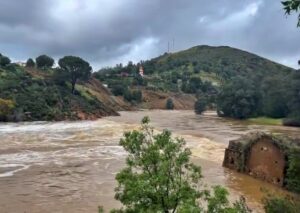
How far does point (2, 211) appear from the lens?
A: 24.2 meters

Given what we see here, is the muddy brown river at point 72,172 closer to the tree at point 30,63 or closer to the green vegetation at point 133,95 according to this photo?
the tree at point 30,63

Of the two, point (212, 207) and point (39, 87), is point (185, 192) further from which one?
point (39, 87)

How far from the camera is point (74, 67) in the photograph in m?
114

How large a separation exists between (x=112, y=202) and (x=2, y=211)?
634 cm

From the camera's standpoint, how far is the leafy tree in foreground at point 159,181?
35.5ft

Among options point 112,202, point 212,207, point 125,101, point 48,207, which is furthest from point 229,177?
point 125,101

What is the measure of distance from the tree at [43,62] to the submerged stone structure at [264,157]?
3880 inches

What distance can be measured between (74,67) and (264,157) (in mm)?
86107

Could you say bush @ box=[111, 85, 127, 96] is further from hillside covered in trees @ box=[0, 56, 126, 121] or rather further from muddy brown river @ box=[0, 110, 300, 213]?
muddy brown river @ box=[0, 110, 300, 213]

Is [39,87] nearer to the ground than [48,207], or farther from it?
farther from it

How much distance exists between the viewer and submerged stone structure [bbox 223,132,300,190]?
105 feet

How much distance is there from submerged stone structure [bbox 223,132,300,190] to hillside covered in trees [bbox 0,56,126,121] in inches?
2212

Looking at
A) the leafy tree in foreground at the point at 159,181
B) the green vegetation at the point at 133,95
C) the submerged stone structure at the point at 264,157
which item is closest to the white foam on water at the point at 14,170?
the submerged stone structure at the point at 264,157

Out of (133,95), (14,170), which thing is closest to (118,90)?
(133,95)
